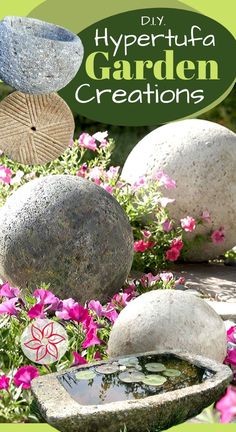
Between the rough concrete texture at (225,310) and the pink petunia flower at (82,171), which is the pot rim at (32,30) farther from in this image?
the rough concrete texture at (225,310)

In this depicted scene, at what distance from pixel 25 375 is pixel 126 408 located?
0.75 meters

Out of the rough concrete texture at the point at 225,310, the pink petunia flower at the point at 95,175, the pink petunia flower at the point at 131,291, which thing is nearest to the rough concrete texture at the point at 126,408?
the rough concrete texture at the point at 225,310

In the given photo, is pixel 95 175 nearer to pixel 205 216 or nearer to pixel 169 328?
pixel 205 216

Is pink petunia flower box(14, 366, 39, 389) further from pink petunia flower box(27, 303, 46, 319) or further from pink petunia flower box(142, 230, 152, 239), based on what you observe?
pink petunia flower box(142, 230, 152, 239)

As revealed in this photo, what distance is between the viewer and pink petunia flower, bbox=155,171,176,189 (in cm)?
778

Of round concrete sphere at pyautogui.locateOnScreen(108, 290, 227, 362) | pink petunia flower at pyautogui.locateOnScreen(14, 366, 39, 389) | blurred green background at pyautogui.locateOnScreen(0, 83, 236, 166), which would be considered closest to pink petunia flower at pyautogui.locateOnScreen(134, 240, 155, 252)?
round concrete sphere at pyautogui.locateOnScreen(108, 290, 227, 362)

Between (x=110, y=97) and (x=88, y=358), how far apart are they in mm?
5014

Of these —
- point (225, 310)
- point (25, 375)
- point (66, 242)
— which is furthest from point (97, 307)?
point (225, 310)

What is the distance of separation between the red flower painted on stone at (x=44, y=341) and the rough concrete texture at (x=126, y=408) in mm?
397

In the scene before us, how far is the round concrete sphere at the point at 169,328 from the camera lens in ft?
16.1

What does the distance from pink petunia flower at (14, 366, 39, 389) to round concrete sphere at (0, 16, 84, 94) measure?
7.39 ft

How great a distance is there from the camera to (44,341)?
4961 millimetres

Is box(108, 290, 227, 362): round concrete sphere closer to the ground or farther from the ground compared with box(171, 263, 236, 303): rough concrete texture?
farther from the ground

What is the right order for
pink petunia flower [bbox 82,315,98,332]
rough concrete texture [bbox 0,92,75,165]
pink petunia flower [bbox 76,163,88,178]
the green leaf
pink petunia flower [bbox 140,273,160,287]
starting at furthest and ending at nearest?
pink petunia flower [bbox 76,163,88,178]
pink petunia flower [bbox 140,273,160,287]
rough concrete texture [bbox 0,92,75,165]
pink petunia flower [bbox 82,315,98,332]
the green leaf
